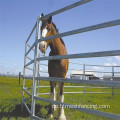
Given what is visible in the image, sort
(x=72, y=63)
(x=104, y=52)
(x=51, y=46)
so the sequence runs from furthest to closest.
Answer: (x=72, y=63) → (x=51, y=46) → (x=104, y=52)

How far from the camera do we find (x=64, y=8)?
1771 millimetres

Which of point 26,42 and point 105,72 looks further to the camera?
point 105,72

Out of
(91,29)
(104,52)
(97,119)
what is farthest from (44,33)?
(97,119)

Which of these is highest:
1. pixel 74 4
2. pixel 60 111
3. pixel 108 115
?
pixel 74 4

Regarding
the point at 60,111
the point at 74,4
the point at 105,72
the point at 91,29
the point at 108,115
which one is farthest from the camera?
the point at 105,72

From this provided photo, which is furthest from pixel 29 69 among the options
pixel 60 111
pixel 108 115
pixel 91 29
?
pixel 108 115

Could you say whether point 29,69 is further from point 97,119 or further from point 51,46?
point 97,119

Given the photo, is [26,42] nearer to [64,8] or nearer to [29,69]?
[29,69]

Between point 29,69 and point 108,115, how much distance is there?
3.02 m

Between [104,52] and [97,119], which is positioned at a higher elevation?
[104,52]

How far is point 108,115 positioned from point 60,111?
1.79 metres

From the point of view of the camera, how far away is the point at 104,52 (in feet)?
3.81

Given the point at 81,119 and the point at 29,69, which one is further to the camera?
the point at 29,69

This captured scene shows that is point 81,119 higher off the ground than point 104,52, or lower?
lower
